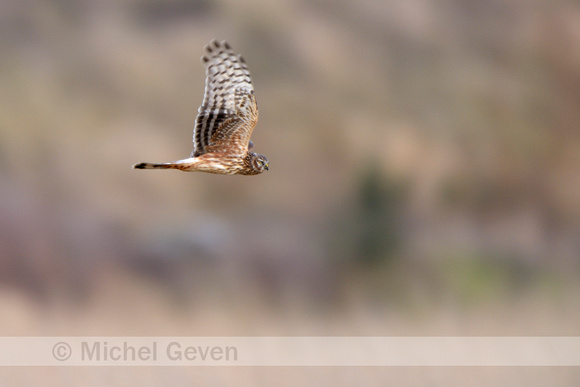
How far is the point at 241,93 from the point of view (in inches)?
145

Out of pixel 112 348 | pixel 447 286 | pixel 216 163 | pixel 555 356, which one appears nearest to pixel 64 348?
pixel 112 348

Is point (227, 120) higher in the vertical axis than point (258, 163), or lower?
higher

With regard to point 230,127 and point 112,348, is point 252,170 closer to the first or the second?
point 230,127

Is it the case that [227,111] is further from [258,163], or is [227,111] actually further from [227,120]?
[258,163]

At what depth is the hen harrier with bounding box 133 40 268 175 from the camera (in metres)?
3.51

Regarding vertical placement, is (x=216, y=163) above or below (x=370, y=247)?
below

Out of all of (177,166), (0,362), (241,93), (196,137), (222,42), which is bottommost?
(177,166)

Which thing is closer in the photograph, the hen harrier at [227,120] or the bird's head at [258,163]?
the hen harrier at [227,120]

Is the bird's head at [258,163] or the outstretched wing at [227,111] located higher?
the outstretched wing at [227,111]

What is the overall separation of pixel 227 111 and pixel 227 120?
0.19ft

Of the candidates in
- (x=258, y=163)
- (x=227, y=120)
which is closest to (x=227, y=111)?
(x=227, y=120)

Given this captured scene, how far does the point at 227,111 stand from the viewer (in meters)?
3.65

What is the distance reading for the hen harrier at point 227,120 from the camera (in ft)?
11.5

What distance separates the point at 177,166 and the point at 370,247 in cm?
1238
